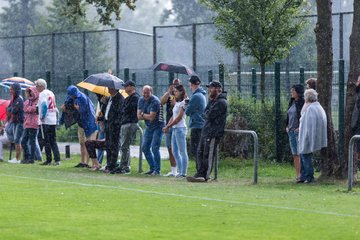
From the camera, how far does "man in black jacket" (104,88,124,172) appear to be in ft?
75.0

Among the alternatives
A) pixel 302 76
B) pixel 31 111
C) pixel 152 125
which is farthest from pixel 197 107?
pixel 31 111

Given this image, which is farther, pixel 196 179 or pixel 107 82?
pixel 107 82

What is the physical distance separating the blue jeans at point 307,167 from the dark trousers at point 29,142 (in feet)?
26.2

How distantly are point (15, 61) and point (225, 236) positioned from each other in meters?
34.0

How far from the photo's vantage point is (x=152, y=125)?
22.4 m

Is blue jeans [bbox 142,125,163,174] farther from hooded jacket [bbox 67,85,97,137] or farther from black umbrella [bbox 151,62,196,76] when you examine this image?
hooded jacket [bbox 67,85,97,137]

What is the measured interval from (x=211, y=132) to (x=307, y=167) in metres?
1.87

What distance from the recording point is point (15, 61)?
45.1m

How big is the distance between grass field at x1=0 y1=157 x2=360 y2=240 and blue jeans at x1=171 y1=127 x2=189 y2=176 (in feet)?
2.05

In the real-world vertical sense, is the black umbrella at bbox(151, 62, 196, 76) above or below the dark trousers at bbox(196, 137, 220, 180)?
above

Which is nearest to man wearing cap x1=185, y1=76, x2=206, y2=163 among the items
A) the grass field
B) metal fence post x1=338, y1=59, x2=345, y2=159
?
the grass field

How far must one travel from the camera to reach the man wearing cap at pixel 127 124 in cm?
2261

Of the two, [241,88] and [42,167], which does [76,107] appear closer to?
[42,167]

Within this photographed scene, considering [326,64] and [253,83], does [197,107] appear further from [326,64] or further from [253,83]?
[253,83]
